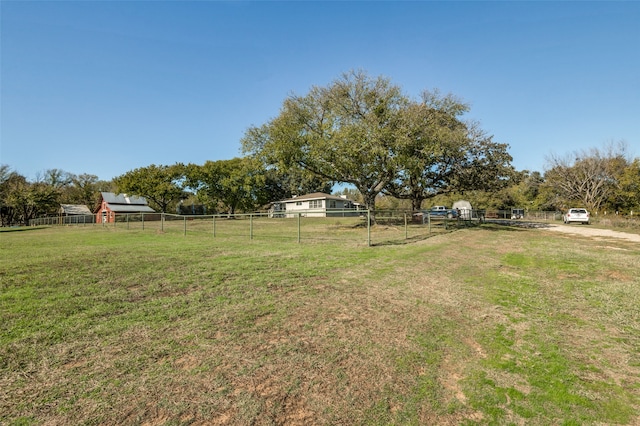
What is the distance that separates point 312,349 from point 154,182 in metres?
46.6

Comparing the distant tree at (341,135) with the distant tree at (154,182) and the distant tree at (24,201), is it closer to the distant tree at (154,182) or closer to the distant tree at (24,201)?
the distant tree at (154,182)

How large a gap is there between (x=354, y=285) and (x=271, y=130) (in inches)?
625

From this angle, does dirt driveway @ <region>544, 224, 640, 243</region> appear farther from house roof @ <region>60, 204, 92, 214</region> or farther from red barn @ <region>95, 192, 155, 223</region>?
house roof @ <region>60, 204, 92, 214</region>

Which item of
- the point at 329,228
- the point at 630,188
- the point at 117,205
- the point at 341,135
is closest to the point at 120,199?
the point at 117,205

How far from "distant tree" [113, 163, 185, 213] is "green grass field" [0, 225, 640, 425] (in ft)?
133

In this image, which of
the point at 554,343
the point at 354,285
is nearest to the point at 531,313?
the point at 554,343

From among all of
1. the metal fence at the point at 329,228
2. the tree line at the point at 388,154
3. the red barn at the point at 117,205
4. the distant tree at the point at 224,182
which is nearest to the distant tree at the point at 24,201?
the tree line at the point at 388,154

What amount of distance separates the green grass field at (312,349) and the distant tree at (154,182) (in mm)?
40531

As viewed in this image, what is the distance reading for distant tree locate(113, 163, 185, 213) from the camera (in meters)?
42.7

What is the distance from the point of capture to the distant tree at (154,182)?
42.7 m

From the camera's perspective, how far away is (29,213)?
4881 cm

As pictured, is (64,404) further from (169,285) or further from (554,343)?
(554,343)

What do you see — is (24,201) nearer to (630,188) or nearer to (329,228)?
(329,228)

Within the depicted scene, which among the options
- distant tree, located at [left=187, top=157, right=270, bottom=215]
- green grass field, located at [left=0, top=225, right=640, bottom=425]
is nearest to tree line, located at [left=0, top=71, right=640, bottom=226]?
distant tree, located at [left=187, top=157, right=270, bottom=215]
